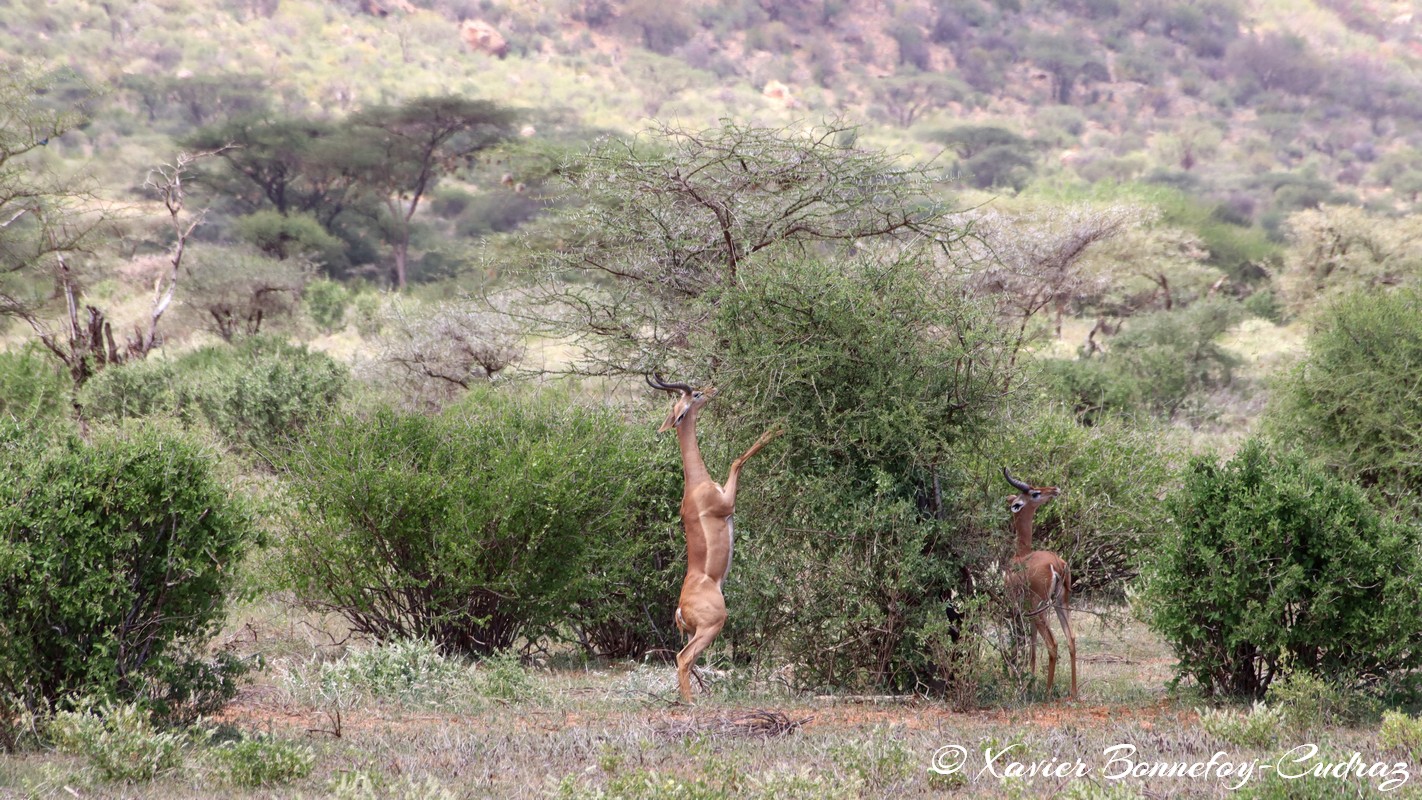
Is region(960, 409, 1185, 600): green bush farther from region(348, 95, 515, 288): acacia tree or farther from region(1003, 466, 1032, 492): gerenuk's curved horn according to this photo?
region(348, 95, 515, 288): acacia tree

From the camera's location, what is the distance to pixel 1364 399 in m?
13.3

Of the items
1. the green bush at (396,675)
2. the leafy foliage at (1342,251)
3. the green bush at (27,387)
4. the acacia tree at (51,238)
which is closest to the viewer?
the green bush at (396,675)

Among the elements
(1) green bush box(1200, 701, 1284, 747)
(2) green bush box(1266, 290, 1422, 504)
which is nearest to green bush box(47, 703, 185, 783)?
(1) green bush box(1200, 701, 1284, 747)

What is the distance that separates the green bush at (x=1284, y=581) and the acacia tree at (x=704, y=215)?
18.5 ft

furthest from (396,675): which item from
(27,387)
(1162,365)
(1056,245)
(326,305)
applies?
(326,305)

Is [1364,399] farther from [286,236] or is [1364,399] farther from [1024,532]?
[286,236]

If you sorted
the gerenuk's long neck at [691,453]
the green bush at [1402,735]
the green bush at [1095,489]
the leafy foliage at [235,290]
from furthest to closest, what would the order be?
the leafy foliage at [235,290] → the green bush at [1095,489] → the gerenuk's long neck at [691,453] → the green bush at [1402,735]

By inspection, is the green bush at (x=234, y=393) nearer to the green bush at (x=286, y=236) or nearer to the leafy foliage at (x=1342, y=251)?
the green bush at (x=286, y=236)

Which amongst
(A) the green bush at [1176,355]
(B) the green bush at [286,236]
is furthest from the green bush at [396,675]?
(B) the green bush at [286,236]

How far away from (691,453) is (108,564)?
9.76ft

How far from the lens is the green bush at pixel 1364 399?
512 inches

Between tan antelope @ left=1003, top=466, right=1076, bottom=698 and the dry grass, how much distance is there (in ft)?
1.45

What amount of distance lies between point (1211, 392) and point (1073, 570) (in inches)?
672

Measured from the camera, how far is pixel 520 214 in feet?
181
